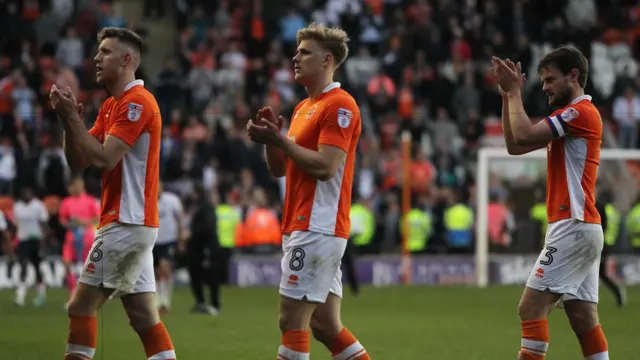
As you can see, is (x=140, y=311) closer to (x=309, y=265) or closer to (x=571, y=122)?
(x=309, y=265)

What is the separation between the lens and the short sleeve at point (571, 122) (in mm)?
7895

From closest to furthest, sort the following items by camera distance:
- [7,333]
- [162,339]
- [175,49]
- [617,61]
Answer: [162,339]
[7,333]
[175,49]
[617,61]

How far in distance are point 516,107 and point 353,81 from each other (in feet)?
65.7

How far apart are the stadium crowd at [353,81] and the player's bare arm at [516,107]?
14486mm

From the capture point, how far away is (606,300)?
21.7 m

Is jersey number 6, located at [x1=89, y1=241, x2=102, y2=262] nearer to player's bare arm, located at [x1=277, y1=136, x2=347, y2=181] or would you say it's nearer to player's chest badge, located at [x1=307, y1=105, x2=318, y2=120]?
player's bare arm, located at [x1=277, y1=136, x2=347, y2=181]

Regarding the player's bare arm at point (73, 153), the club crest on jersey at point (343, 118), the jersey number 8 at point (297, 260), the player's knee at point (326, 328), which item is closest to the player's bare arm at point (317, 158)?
the club crest on jersey at point (343, 118)

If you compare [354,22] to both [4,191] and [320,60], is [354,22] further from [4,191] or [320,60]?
[320,60]

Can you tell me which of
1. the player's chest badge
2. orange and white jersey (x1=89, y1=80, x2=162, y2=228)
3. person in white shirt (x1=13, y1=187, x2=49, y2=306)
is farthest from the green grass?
the player's chest badge

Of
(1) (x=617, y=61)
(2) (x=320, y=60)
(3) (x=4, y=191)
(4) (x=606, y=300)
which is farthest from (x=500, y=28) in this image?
(2) (x=320, y=60)

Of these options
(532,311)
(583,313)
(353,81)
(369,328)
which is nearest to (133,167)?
(532,311)

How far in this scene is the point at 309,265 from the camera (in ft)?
23.6

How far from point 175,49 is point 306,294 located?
1943 centimetres

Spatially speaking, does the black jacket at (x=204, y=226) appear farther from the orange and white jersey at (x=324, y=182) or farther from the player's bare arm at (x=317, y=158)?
the player's bare arm at (x=317, y=158)
